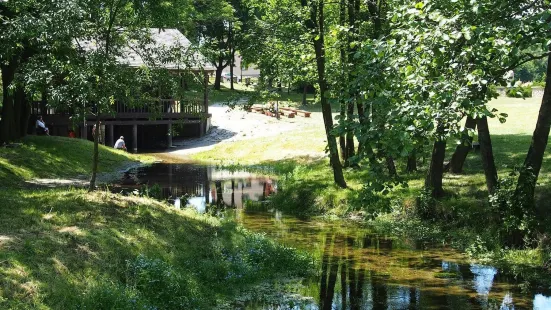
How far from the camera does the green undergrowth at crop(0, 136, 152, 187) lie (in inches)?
886

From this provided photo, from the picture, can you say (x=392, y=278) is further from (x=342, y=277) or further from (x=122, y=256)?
(x=122, y=256)

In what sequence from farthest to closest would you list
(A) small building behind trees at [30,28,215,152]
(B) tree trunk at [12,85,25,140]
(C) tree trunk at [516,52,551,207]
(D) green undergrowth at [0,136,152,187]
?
(B) tree trunk at [12,85,25,140] < (D) green undergrowth at [0,136,152,187] < (A) small building behind trees at [30,28,215,152] < (C) tree trunk at [516,52,551,207]

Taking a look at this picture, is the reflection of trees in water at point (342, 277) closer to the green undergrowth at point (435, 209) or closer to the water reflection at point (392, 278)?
the water reflection at point (392, 278)

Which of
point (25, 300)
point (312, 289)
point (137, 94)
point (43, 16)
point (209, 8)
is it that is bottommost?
point (312, 289)

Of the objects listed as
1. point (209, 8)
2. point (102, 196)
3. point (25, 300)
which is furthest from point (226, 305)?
point (209, 8)

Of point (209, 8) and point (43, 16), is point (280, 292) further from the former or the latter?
point (209, 8)

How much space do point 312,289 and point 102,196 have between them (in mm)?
5227

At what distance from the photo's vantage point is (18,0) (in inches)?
560

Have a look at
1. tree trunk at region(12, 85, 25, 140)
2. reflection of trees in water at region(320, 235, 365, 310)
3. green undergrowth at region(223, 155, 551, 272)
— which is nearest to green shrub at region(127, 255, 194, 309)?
reflection of trees in water at region(320, 235, 365, 310)

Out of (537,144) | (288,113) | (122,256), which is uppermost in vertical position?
(288,113)

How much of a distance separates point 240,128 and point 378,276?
3384cm

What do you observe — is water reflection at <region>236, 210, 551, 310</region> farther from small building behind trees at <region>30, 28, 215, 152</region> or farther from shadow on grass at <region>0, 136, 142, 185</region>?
shadow on grass at <region>0, 136, 142, 185</region>

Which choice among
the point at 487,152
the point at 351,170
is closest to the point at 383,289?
the point at 487,152

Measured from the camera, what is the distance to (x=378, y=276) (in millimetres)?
12664
